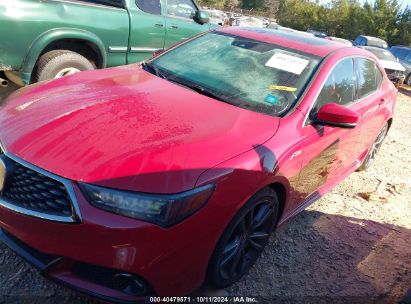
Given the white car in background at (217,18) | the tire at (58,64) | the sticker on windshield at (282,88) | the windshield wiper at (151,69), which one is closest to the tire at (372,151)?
the sticker on windshield at (282,88)

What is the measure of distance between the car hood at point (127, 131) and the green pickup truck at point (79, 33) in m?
1.53

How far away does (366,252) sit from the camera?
3.62 meters

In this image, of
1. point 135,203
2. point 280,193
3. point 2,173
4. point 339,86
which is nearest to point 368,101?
point 339,86

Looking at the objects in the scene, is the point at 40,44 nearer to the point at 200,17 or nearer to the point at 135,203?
the point at 200,17

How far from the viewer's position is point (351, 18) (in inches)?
1529

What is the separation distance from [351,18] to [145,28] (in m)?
37.9

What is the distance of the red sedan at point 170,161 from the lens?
6.73 feet

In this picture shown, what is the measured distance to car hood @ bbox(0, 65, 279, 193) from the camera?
212 cm

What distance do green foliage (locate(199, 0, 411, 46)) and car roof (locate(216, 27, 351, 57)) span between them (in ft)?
117

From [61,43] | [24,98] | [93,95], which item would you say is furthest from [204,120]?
[61,43]

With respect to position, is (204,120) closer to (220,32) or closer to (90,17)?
(220,32)

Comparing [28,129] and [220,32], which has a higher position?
[220,32]

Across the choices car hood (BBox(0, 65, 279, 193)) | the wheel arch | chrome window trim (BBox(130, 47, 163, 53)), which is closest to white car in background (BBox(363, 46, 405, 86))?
chrome window trim (BBox(130, 47, 163, 53))

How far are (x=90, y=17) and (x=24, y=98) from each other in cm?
247
